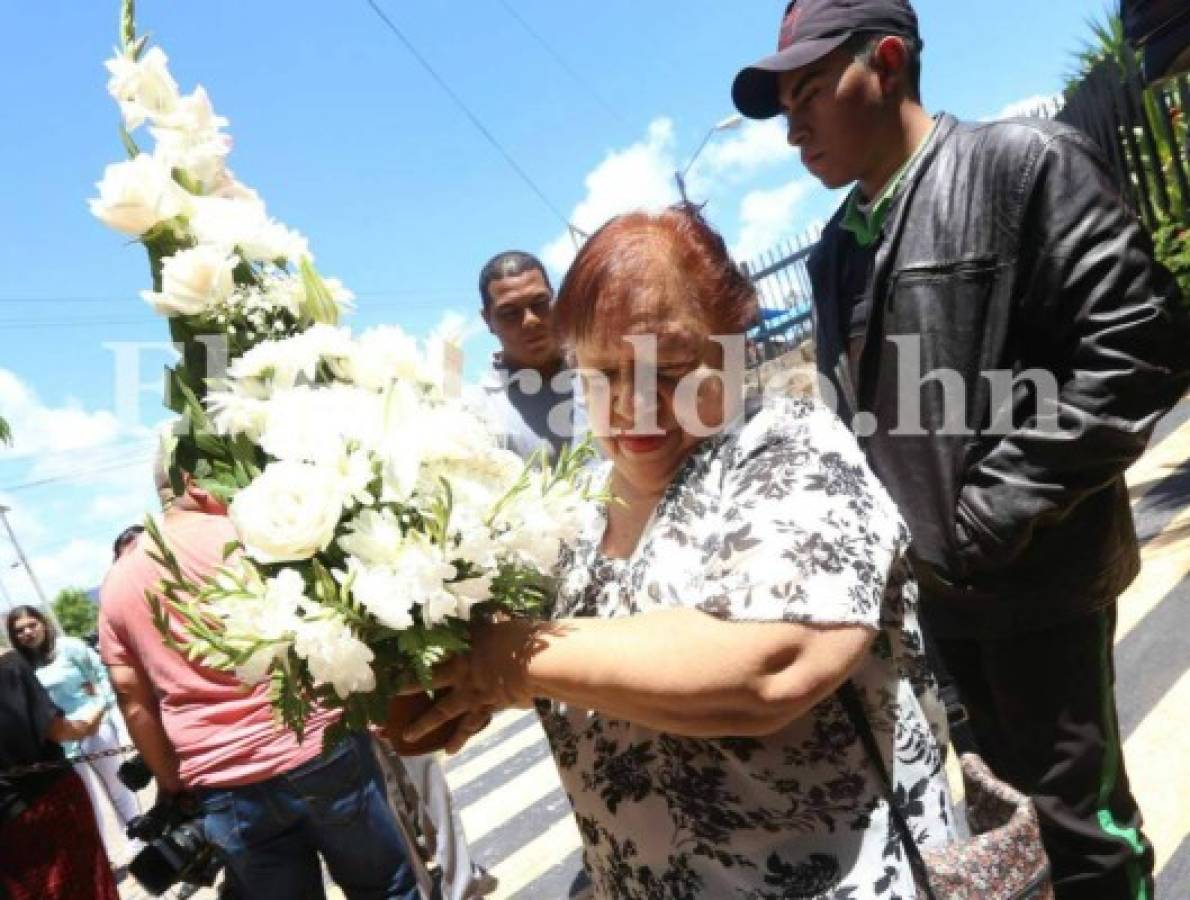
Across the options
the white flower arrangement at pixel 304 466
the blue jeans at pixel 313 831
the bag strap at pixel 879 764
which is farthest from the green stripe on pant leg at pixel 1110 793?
the blue jeans at pixel 313 831

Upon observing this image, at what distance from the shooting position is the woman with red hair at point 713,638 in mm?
1181

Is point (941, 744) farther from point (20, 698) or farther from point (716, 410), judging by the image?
point (20, 698)

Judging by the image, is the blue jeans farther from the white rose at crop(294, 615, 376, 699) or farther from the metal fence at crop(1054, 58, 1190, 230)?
the metal fence at crop(1054, 58, 1190, 230)

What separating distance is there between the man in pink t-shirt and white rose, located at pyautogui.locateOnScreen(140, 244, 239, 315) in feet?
5.37

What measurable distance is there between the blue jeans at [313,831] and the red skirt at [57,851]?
114 centimetres

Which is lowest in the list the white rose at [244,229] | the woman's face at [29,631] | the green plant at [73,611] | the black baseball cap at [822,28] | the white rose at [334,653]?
the green plant at [73,611]

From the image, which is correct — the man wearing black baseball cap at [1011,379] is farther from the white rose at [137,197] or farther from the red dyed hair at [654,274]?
the white rose at [137,197]

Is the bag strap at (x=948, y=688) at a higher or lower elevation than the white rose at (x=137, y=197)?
lower

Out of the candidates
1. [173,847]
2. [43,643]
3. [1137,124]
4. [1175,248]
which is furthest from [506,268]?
[43,643]

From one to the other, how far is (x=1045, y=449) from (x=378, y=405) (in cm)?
129

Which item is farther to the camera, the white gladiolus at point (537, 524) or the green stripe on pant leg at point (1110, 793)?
the green stripe on pant leg at point (1110, 793)

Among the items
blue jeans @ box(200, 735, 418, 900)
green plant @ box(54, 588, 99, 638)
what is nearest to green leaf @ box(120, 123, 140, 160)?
blue jeans @ box(200, 735, 418, 900)

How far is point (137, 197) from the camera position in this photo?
134 centimetres

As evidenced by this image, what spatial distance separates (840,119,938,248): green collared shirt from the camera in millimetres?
2150
